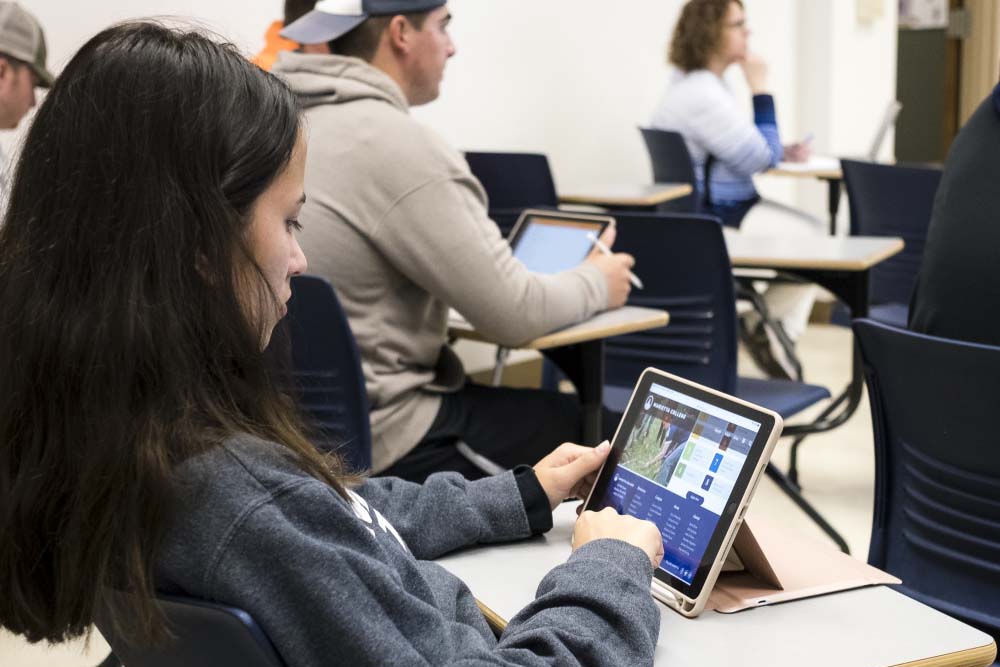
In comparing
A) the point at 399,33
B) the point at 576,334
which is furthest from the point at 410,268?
the point at 399,33

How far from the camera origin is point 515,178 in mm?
4219

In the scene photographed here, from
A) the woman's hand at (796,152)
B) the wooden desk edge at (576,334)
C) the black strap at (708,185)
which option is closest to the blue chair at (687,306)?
the wooden desk edge at (576,334)

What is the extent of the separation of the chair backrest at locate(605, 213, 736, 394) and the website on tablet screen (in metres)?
1.44

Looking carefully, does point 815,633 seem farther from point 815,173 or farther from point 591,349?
point 815,173

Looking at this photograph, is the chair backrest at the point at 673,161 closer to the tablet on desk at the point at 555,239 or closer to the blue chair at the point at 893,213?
the blue chair at the point at 893,213

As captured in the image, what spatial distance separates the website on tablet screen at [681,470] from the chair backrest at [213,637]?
46 centimetres

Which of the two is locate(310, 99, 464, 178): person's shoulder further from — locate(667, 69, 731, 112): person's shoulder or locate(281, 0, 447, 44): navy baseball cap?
locate(667, 69, 731, 112): person's shoulder

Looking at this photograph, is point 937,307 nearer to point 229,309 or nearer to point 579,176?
point 229,309

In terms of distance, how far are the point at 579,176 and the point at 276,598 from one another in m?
4.65

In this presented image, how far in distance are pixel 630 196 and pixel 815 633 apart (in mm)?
3355

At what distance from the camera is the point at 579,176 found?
5.45 m

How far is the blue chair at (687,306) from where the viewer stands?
2.77 m

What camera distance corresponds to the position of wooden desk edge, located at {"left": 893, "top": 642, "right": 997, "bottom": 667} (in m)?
1.08

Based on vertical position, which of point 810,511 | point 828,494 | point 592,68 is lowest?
point 828,494
